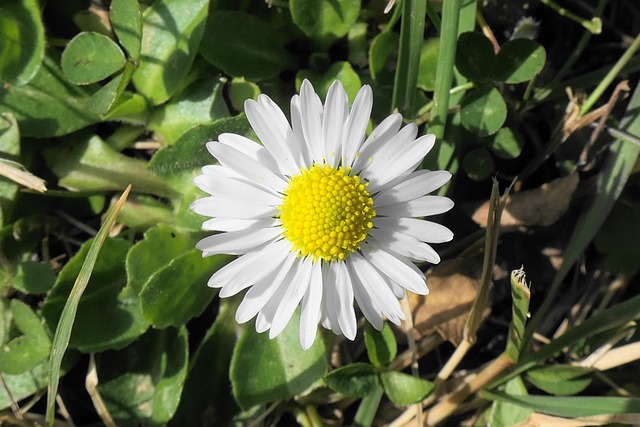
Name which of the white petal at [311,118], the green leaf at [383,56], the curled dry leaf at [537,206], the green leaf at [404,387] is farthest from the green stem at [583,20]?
the green leaf at [404,387]

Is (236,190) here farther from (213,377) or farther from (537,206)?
(537,206)

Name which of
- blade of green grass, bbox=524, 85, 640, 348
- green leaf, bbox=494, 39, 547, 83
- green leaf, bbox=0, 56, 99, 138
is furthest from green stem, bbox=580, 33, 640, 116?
green leaf, bbox=0, 56, 99, 138

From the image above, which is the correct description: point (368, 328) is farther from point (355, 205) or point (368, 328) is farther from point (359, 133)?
point (359, 133)

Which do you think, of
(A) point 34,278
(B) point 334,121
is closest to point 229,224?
(B) point 334,121

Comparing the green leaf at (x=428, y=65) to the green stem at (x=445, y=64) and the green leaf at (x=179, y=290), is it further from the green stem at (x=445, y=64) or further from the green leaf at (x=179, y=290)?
the green leaf at (x=179, y=290)

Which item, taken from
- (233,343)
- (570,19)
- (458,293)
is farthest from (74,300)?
(570,19)

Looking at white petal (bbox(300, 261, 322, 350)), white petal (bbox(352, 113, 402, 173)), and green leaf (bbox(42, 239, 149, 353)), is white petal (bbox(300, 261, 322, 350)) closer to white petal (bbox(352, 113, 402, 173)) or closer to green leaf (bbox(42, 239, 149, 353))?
white petal (bbox(352, 113, 402, 173))
